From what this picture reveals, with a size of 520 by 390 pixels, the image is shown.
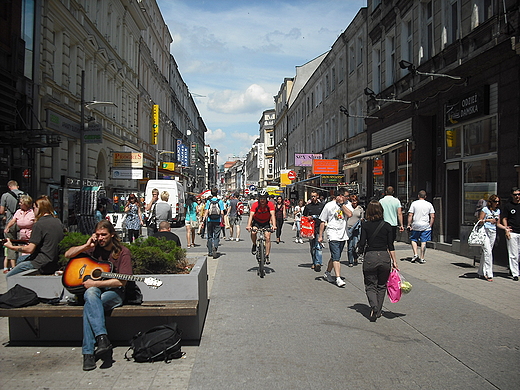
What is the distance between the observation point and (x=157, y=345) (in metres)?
5.01

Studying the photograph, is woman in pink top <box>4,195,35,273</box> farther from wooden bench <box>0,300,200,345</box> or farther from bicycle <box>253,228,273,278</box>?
bicycle <box>253,228,273,278</box>

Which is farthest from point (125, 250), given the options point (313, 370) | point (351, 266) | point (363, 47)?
point (363, 47)

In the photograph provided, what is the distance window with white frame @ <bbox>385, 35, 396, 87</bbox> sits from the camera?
21359mm

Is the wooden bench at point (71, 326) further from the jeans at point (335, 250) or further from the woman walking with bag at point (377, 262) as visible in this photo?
the jeans at point (335, 250)

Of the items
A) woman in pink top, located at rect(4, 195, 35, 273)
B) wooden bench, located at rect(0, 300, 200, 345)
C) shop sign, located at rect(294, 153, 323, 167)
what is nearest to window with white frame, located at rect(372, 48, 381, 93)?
shop sign, located at rect(294, 153, 323, 167)

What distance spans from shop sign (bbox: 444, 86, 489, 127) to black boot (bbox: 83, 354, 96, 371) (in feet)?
38.7

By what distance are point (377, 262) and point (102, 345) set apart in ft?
12.3

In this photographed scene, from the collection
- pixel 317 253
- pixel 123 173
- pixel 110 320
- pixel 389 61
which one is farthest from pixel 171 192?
pixel 110 320

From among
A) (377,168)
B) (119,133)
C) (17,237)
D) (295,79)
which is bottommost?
(17,237)

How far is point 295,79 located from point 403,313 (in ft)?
185

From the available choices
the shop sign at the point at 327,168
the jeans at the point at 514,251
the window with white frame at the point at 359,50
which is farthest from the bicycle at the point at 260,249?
the shop sign at the point at 327,168

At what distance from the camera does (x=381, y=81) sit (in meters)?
22.7

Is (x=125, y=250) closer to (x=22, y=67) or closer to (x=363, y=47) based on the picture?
(x=22, y=67)

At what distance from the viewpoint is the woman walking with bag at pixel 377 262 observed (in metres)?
6.84
